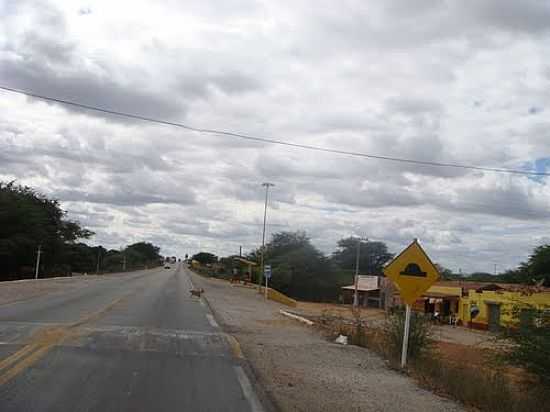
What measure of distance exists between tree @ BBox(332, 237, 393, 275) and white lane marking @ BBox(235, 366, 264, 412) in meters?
120

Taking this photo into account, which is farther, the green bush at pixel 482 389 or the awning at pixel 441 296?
the awning at pixel 441 296

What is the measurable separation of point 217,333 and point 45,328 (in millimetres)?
4641

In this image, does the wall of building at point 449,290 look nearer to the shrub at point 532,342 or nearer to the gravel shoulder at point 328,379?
the gravel shoulder at point 328,379

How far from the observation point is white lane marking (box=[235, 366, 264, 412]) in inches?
352

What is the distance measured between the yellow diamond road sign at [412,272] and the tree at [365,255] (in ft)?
386

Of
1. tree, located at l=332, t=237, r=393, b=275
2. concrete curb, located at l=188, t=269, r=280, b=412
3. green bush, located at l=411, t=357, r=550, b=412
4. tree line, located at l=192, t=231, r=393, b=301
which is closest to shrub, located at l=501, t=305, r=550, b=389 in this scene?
green bush, located at l=411, t=357, r=550, b=412

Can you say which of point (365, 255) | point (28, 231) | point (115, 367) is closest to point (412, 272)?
point (115, 367)

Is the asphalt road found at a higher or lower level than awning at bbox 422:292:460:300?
lower

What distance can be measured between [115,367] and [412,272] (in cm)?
623

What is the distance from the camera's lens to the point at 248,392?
997cm

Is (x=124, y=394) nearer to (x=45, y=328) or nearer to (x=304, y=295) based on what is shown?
(x=45, y=328)

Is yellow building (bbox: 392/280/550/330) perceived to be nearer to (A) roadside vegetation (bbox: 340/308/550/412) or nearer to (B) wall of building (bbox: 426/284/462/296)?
(B) wall of building (bbox: 426/284/462/296)

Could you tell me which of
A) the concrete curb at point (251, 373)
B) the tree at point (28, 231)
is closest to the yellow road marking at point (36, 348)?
the concrete curb at point (251, 373)

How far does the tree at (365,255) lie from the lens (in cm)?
13238
